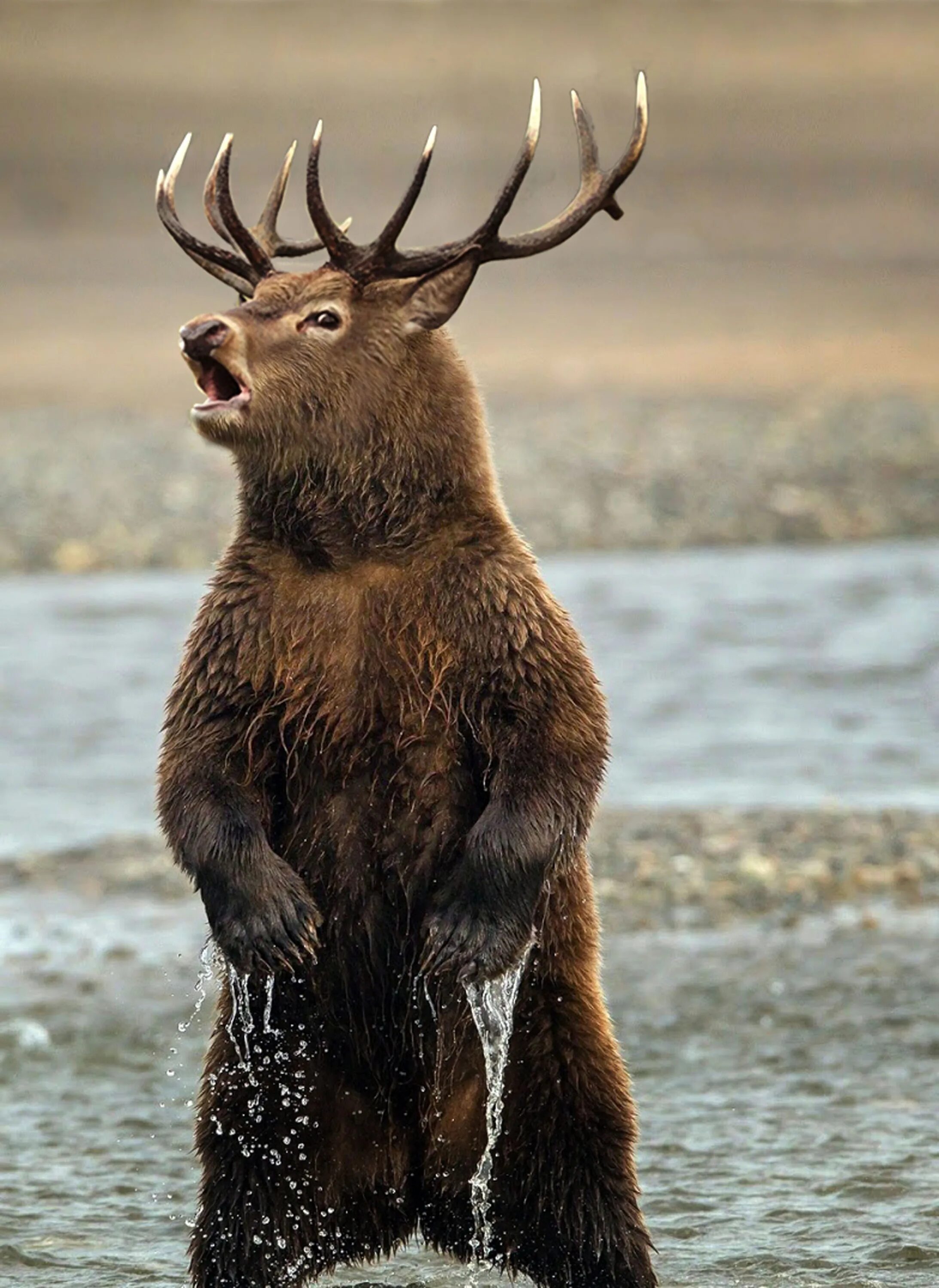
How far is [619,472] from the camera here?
741 inches

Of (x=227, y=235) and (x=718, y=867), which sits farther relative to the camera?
(x=718, y=867)

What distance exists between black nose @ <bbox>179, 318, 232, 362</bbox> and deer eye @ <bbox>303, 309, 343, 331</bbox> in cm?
25

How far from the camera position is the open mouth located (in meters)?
4.93

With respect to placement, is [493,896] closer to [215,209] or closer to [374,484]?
[374,484]

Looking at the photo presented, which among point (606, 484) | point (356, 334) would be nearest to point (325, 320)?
point (356, 334)

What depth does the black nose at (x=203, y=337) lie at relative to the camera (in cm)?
476

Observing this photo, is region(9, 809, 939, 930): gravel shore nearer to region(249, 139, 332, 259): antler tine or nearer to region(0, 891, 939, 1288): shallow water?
region(0, 891, 939, 1288): shallow water

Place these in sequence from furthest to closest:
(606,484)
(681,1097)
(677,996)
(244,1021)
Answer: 1. (606,484)
2. (677,996)
3. (681,1097)
4. (244,1021)

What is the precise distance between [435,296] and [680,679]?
7.81 metres

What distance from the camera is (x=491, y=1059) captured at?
496cm

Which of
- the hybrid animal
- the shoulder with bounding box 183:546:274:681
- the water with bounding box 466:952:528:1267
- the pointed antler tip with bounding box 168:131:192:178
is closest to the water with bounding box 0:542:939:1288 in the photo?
the water with bounding box 466:952:528:1267

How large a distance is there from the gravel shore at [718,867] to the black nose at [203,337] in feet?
14.5

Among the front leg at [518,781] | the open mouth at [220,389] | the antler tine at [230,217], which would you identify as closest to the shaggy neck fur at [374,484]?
the open mouth at [220,389]

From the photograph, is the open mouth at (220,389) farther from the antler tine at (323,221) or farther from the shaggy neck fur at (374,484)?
the antler tine at (323,221)
